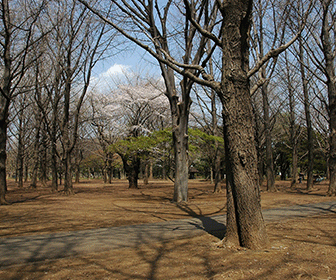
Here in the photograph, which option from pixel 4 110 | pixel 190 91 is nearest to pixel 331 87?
pixel 190 91

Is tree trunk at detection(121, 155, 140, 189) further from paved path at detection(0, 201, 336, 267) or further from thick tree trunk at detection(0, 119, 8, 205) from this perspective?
paved path at detection(0, 201, 336, 267)

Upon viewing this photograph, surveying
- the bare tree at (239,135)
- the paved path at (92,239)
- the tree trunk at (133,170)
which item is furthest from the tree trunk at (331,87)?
the tree trunk at (133,170)

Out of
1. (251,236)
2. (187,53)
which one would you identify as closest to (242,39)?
(251,236)

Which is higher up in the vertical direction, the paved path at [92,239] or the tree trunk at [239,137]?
the tree trunk at [239,137]

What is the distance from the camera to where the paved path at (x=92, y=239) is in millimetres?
4496

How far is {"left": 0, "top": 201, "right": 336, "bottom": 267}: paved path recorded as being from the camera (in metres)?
4.50

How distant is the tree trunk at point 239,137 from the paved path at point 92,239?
1.20 m

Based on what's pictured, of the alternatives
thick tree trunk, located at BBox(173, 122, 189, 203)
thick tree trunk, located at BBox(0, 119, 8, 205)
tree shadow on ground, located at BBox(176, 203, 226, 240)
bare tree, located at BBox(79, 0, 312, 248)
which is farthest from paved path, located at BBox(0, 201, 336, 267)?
thick tree trunk, located at BBox(0, 119, 8, 205)

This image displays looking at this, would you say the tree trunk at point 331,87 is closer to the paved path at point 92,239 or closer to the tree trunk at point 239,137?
the paved path at point 92,239

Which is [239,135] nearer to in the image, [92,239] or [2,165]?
[92,239]

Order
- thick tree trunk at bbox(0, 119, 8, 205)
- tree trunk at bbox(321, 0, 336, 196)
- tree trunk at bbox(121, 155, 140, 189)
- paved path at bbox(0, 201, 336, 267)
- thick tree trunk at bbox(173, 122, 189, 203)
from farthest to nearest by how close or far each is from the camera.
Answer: tree trunk at bbox(121, 155, 140, 189)
tree trunk at bbox(321, 0, 336, 196)
thick tree trunk at bbox(0, 119, 8, 205)
thick tree trunk at bbox(173, 122, 189, 203)
paved path at bbox(0, 201, 336, 267)

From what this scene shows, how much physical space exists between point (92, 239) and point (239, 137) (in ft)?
11.0

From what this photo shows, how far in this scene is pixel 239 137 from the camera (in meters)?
4.77

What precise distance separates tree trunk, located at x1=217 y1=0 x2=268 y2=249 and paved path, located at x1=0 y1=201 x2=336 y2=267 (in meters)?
1.20
